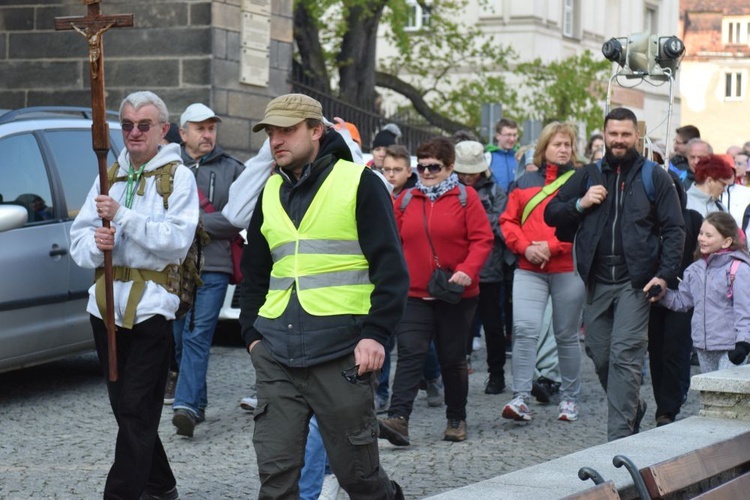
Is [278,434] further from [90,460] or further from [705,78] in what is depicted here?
[705,78]

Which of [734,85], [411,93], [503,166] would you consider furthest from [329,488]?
[734,85]

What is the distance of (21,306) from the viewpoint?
938 cm

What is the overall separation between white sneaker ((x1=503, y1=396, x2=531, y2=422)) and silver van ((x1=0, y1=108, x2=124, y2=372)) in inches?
109

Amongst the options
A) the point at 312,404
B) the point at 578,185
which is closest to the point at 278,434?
the point at 312,404

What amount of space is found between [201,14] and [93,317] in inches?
366

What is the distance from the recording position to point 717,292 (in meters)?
8.91

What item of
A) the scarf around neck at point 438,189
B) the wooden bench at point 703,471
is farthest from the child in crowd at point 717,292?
the wooden bench at point 703,471

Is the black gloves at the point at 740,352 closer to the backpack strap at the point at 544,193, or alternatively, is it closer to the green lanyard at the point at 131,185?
the backpack strap at the point at 544,193

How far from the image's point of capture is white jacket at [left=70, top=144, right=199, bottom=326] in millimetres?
6457

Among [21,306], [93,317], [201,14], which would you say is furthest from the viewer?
[201,14]

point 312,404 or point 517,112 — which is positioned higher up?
point 517,112

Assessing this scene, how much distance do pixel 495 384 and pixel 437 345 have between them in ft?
7.58

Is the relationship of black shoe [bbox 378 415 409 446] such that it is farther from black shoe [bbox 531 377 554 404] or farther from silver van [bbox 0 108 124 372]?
silver van [bbox 0 108 124 372]

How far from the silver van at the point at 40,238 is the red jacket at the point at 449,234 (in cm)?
224
